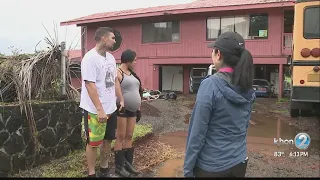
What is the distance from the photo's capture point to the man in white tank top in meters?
3.97

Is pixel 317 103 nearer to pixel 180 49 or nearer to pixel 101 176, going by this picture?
pixel 101 176

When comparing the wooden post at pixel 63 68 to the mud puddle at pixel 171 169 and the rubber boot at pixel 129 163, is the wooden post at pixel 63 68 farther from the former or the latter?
the mud puddle at pixel 171 169

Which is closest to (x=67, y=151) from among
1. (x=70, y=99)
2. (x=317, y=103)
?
(x=70, y=99)

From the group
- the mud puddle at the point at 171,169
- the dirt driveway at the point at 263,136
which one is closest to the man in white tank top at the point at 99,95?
the mud puddle at the point at 171,169

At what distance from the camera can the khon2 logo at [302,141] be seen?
271 inches

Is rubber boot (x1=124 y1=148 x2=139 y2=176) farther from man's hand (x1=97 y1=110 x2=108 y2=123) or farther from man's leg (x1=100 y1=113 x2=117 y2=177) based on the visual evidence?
man's hand (x1=97 y1=110 x2=108 y2=123)

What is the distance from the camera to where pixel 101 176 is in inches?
176

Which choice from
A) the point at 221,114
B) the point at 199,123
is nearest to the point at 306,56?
Result: the point at 221,114

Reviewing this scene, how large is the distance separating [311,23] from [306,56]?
66cm

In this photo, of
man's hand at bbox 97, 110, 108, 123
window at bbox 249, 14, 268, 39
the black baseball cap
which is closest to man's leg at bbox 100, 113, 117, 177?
man's hand at bbox 97, 110, 108, 123

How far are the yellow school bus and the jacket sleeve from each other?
476cm

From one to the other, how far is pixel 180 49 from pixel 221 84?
16526mm

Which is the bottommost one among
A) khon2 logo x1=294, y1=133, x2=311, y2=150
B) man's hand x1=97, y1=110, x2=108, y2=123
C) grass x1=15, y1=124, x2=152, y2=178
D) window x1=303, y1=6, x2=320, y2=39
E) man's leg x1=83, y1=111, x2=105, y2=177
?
khon2 logo x1=294, y1=133, x2=311, y2=150

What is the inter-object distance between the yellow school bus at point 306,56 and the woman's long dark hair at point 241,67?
4.57 meters
